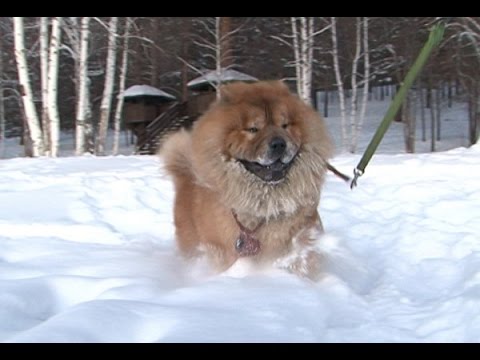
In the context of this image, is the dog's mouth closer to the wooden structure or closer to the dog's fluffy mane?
the dog's fluffy mane

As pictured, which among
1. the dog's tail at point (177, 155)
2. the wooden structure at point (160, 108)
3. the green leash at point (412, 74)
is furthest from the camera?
the wooden structure at point (160, 108)

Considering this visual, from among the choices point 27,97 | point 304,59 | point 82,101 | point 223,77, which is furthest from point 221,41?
point 27,97

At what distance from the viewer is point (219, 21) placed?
17750 millimetres

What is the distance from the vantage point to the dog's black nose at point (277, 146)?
3.05m

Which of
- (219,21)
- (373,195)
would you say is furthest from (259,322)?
(219,21)

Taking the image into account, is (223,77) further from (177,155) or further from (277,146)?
(277,146)

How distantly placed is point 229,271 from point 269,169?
66 centimetres

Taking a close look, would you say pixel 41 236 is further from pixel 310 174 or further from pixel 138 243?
pixel 310 174

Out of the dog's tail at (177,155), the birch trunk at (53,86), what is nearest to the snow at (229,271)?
the dog's tail at (177,155)

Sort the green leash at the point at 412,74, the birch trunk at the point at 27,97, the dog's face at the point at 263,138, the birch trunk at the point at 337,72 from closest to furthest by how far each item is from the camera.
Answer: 1. the green leash at the point at 412,74
2. the dog's face at the point at 263,138
3. the birch trunk at the point at 27,97
4. the birch trunk at the point at 337,72

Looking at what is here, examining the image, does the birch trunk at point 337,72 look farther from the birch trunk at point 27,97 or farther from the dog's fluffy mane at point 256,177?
the dog's fluffy mane at point 256,177

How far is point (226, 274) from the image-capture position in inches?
120

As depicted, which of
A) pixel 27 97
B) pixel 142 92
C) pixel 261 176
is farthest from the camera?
pixel 142 92

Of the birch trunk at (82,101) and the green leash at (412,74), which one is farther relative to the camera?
the birch trunk at (82,101)
